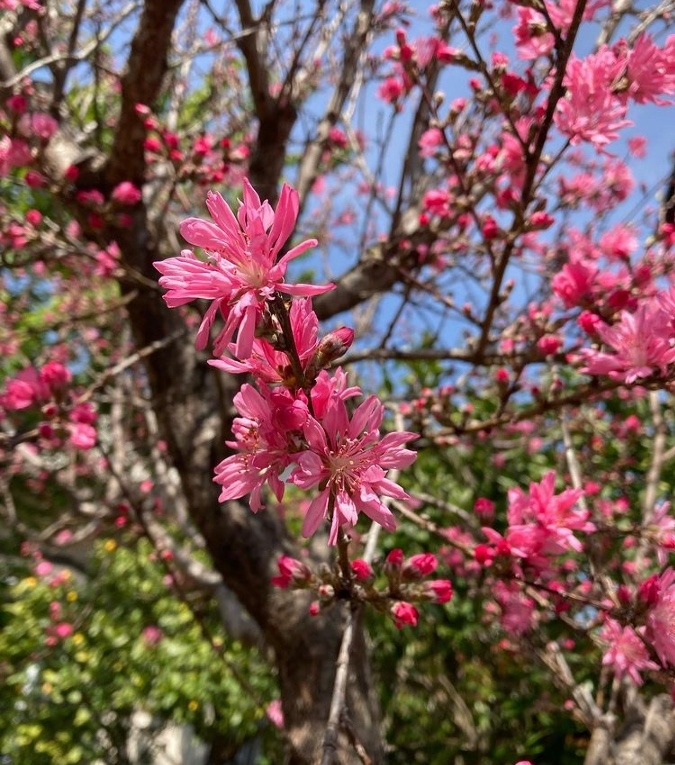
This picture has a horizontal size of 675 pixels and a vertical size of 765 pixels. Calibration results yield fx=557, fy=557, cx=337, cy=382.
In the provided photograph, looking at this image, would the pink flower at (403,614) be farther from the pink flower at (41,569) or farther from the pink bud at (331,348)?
the pink flower at (41,569)

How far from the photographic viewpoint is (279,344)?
731mm

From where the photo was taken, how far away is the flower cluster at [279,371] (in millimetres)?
708

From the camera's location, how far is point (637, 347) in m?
1.12

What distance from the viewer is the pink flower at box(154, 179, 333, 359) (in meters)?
0.69

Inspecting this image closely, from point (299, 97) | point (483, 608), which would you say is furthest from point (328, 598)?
point (483, 608)

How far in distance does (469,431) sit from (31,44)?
2554mm

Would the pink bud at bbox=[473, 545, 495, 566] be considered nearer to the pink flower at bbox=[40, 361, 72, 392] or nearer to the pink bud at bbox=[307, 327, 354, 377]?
the pink bud at bbox=[307, 327, 354, 377]

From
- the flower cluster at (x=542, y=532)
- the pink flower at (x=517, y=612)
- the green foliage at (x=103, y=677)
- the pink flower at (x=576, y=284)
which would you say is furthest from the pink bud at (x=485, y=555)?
the green foliage at (x=103, y=677)

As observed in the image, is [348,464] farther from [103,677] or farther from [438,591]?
[103,677]

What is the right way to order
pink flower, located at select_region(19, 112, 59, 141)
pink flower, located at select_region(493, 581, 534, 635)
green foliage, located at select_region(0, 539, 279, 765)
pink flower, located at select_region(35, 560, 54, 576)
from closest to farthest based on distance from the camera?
pink flower, located at select_region(19, 112, 59, 141)
pink flower, located at select_region(493, 581, 534, 635)
green foliage, located at select_region(0, 539, 279, 765)
pink flower, located at select_region(35, 560, 54, 576)

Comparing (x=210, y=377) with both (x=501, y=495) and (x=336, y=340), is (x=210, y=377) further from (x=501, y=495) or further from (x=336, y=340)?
(x=501, y=495)

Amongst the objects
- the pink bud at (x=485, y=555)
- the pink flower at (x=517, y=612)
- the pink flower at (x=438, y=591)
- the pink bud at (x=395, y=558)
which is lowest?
Result: the pink flower at (x=517, y=612)

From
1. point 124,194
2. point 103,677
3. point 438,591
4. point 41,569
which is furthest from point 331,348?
point 41,569

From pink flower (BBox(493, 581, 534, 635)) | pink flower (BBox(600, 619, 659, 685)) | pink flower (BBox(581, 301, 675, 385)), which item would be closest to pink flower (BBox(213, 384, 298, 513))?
pink flower (BBox(581, 301, 675, 385))
